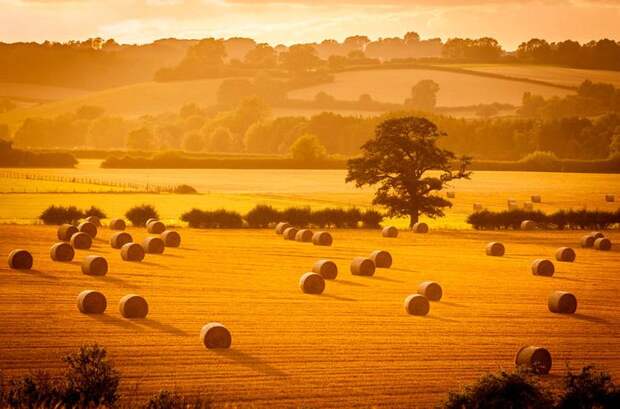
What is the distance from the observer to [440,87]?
18275cm

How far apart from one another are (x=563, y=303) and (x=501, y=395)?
14.7 m

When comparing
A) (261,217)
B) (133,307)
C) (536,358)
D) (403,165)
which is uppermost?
(403,165)

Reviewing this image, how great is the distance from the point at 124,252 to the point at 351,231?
2159 cm

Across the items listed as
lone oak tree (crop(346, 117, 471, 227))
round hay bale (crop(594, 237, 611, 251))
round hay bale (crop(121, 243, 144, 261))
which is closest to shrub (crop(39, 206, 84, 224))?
lone oak tree (crop(346, 117, 471, 227))

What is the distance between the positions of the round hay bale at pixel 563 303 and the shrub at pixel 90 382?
56.5 feet

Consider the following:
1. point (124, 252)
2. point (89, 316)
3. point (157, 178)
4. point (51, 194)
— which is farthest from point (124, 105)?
point (89, 316)

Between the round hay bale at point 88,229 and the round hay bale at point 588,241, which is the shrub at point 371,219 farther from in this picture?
the round hay bale at point 88,229

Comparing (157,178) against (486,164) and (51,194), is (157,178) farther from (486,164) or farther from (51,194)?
(486,164)

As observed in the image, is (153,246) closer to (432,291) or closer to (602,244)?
(432,291)

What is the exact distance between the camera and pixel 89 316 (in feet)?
90.0

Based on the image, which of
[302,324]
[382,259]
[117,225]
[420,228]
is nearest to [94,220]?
[117,225]

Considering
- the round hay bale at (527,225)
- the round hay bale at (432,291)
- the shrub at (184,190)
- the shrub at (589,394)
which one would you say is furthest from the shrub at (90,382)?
the shrub at (184,190)

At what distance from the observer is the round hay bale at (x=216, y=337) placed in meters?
24.2

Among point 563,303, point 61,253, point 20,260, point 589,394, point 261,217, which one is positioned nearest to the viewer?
point 589,394
